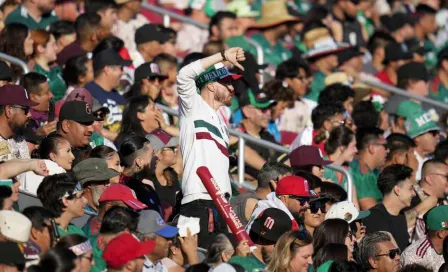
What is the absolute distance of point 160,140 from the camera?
1320 cm

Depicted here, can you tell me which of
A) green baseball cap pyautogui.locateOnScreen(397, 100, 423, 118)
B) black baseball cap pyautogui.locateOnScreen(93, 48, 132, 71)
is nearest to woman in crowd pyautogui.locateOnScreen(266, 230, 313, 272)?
black baseball cap pyautogui.locateOnScreen(93, 48, 132, 71)

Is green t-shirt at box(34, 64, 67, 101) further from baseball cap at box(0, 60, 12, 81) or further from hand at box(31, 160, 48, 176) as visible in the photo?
hand at box(31, 160, 48, 176)

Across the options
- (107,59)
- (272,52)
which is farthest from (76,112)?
(272,52)

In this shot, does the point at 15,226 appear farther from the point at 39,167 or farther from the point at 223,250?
the point at 223,250

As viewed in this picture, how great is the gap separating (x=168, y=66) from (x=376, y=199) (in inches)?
110

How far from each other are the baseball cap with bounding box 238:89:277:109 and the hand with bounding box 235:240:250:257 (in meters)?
4.54

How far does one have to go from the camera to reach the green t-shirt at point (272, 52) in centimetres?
1930

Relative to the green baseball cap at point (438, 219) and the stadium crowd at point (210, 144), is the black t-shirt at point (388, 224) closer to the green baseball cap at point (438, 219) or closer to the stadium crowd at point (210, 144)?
the stadium crowd at point (210, 144)

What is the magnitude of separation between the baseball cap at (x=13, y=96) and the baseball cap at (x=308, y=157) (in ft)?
9.55

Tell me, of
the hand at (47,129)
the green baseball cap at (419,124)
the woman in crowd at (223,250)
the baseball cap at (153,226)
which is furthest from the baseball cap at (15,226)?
the green baseball cap at (419,124)

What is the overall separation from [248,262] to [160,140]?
9.54ft

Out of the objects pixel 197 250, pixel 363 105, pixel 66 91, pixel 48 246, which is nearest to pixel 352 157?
pixel 363 105

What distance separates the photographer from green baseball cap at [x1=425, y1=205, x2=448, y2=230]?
13023 millimetres

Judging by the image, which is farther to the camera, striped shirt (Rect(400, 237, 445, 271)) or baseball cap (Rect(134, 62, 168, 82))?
baseball cap (Rect(134, 62, 168, 82))
